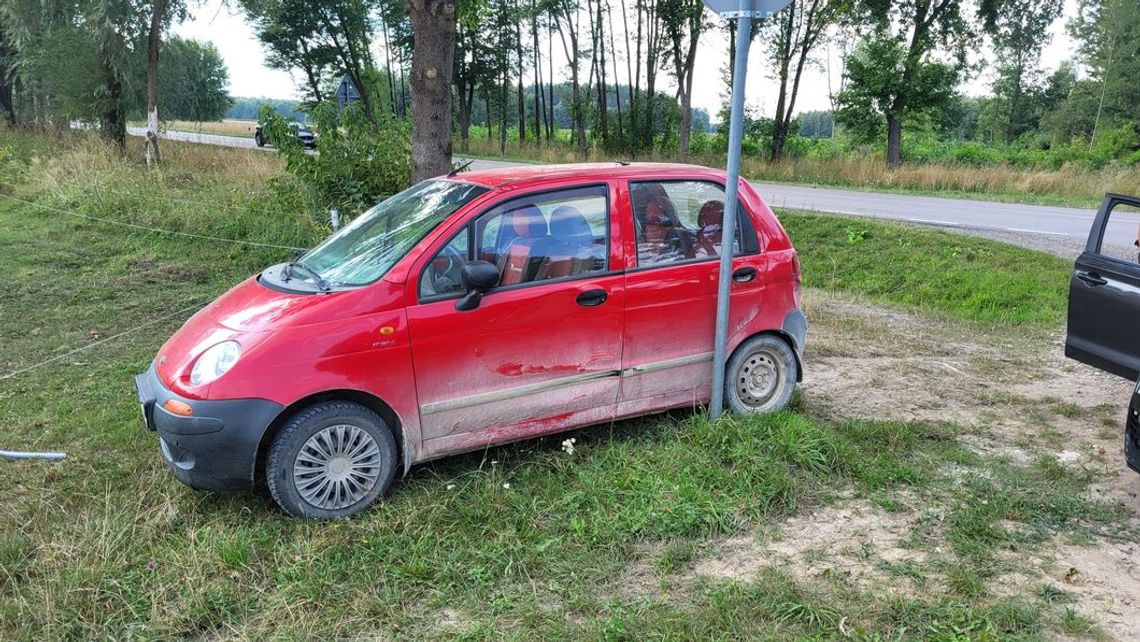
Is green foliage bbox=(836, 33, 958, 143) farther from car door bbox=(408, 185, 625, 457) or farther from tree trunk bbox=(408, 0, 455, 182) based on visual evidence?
car door bbox=(408, 185, 625, 457)

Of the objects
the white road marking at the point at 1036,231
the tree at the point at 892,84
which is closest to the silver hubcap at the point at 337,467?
the white road marking at the point at 1036,231

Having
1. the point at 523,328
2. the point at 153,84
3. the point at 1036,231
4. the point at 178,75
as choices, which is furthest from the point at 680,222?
the point at 178,75

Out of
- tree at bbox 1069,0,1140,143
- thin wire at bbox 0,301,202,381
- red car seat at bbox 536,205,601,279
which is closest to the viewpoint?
red car seat at bbox 536,205,601,279

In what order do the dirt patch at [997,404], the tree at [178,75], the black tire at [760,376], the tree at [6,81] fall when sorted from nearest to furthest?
the dirt patch at [997,404] < the black tire at [760,376] < the tree at [178,75] < the tree at [6,81]

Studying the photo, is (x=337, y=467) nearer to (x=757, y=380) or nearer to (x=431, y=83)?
(x=757, y=380)

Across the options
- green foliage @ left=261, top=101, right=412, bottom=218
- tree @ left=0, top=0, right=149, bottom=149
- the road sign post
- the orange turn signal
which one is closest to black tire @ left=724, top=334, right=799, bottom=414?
the road sign post

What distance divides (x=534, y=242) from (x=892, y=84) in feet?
79.6

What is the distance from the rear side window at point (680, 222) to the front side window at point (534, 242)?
262 mm

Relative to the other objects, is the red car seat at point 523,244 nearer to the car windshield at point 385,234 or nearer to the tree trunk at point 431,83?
the car windshield at point 385,234

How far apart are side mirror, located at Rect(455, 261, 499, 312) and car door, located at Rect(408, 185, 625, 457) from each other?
0.05 meters

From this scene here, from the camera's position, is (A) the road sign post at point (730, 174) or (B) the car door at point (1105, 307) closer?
(A) the road sign post at point (730, 174)

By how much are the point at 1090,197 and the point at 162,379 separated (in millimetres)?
20970

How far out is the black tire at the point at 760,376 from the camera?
5070mm

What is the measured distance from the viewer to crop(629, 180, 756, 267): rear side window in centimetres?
472
